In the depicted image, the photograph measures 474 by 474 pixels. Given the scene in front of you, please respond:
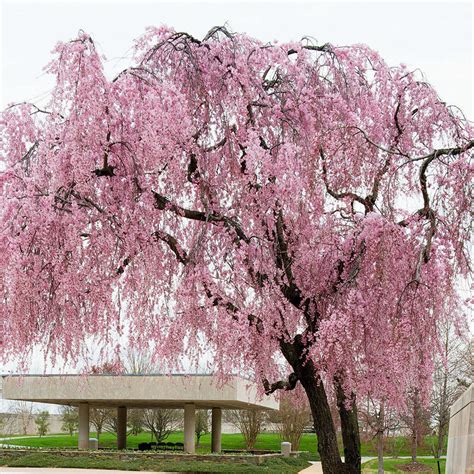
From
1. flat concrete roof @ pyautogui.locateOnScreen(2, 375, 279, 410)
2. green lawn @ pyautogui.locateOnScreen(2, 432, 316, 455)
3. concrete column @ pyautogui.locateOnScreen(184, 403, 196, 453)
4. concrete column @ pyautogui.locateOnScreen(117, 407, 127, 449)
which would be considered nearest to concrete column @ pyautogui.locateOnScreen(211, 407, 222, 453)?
concrete column @ pyautogui.locateOnScreen(117, 407, 127, 449)

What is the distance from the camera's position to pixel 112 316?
32.9 feet

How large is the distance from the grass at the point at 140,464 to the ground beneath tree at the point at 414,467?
5645mm

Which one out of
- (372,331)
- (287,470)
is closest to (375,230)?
(372,331)

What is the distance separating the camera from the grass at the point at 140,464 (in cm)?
2589

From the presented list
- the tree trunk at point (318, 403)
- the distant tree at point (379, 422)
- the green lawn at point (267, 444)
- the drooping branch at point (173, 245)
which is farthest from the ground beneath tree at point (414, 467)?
the drooping branch at point (173, 245)

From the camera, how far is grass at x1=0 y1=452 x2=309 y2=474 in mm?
25891

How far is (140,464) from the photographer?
26.5 metres

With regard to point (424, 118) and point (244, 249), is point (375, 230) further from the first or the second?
point (424, 118)

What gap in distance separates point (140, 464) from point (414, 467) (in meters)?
12.6

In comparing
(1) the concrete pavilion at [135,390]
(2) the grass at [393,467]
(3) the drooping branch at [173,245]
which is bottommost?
(2) the grass at [393,467]

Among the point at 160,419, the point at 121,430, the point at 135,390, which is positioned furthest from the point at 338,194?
the point at 160,419

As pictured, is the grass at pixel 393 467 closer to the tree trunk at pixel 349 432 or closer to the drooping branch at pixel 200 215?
the tree trunk at pixel 349 432

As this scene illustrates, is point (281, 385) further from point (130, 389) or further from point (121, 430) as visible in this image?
point (121, 430)

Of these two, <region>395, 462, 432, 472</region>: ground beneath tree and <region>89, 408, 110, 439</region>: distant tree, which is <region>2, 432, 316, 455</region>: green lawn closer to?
<region>89, 408, 110, 439</region>: distant tree
